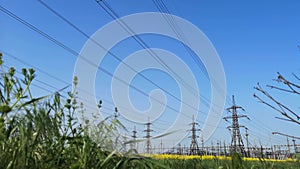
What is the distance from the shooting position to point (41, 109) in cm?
77

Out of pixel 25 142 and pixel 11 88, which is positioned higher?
pixel 11 88

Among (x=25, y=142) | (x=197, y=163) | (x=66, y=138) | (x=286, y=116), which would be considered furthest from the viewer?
(x=197, y=163)

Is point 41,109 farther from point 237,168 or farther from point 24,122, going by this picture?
point 237,168

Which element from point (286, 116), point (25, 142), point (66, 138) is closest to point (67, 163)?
point (66, 138)

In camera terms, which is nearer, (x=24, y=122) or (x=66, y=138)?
(x=24, y=122)

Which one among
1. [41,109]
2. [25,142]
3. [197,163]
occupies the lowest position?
[197,163]

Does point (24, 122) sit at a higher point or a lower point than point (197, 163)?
higher

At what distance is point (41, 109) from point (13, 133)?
0.10 metres

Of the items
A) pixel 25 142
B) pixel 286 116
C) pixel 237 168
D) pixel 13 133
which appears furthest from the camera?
pixel 237 168

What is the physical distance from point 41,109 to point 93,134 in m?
0.20

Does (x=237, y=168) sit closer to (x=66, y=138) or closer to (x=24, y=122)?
(x=66, y=138)

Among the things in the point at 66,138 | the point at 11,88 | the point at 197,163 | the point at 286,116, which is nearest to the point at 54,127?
the point at 66,138

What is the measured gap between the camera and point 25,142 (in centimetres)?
60

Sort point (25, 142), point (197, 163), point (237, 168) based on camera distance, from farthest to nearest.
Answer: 1. point (197, 163)
2. point (237, 168)
3. point (25, 142)
